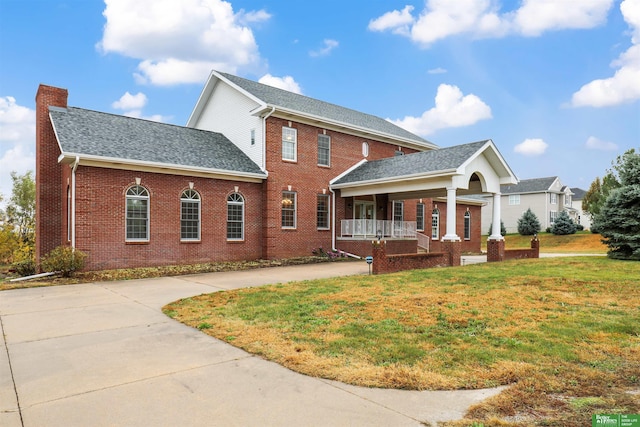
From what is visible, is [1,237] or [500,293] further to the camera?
[1,237]

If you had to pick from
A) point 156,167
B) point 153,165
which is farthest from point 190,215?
point 153,165

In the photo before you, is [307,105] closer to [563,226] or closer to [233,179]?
[233,179]

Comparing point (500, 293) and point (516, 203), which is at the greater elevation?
point (516, 203)

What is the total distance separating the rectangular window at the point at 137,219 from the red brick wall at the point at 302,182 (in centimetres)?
528

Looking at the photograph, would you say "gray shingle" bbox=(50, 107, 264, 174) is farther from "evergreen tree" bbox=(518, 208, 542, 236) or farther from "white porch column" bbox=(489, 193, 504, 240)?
"evergreen tree" bbox=(518, 208, 542, 236)

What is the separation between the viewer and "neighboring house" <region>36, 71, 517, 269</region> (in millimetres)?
14922

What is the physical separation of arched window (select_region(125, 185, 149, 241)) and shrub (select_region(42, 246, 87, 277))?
1.92 metres

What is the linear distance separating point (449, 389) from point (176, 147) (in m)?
16.0

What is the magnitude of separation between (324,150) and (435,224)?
1107 centimetres

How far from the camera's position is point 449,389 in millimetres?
4262

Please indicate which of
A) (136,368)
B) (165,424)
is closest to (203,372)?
(136,368)

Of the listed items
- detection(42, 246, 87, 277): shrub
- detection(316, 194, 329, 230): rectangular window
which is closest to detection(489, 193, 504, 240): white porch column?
detection(316, 194, 329, 230): rectangular window

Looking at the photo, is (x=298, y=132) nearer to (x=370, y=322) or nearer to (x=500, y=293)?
(x=500, y=293)

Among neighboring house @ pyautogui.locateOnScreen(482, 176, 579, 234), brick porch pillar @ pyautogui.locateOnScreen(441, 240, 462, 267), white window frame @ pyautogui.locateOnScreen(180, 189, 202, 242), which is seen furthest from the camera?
neighboring house @ pyautogui.locateOnScreen(482, 176, 579, 234)
